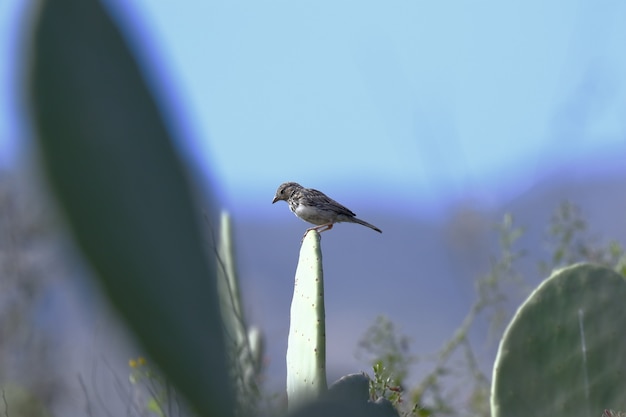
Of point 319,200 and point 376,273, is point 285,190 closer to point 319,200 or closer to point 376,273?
point 319,200

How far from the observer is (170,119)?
5.51ft

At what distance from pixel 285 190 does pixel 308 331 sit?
81.2 inches

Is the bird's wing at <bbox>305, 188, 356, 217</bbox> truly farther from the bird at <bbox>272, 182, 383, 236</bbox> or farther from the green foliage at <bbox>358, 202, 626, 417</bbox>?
the green foliage at <bbox>358, 202, 626, 417</bbox>

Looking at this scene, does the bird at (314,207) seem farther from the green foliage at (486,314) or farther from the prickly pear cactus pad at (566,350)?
the prickly pear cactus pad at (566,350)

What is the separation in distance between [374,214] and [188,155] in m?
97.3

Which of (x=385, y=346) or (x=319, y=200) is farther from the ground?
(x=319, y=200)

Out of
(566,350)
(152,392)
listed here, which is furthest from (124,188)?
(566,350)

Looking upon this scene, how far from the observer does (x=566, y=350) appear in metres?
4.84

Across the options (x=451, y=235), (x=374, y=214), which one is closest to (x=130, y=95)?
(x=451, y=235)

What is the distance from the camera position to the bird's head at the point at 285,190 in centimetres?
586

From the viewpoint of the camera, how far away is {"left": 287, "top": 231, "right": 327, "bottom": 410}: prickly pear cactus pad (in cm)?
376

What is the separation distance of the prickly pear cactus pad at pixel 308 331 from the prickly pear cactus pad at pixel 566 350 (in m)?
1.07

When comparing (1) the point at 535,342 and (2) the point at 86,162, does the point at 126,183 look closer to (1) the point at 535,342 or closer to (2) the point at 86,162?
(2) the point at 86,162

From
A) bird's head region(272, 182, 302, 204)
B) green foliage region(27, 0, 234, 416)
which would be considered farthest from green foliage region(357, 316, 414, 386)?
green foliage region(27, 0, 234, 416)
